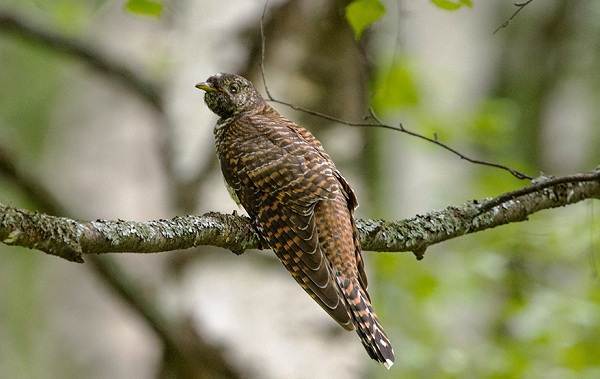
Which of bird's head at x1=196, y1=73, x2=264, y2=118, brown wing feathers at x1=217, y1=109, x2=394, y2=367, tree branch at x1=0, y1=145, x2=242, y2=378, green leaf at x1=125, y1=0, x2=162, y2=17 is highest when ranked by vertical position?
green leaf at x1=125, y1=0, x2=162, y2=17

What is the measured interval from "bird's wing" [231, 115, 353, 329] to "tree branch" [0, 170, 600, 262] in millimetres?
217

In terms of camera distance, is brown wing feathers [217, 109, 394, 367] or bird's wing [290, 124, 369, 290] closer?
brown wing feathers [217, 109, 394, 367]

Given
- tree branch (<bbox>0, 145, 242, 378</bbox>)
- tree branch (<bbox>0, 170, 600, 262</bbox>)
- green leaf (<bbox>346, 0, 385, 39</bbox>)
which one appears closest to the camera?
tree branch (<bbox>0, 170, 600, 262</bbox>)

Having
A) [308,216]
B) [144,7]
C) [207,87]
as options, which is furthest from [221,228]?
[207,87]

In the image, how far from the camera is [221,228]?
3752mm

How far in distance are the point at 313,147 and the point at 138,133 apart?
3.39 meters

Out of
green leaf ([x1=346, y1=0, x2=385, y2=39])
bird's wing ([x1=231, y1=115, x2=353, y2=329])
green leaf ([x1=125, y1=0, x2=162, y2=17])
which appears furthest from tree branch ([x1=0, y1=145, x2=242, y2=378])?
green leaf ([x1=346, y1=0, x2=385, y2=39])

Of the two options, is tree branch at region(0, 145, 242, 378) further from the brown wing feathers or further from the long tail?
the long tail

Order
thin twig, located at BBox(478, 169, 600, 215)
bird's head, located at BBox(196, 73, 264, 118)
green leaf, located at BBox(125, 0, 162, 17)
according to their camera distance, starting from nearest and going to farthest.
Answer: thin twig, located at BBox(478, 169, 600, 215)
green leaf, located at BBox(125, 0, 162, 17)
bird's head, located at BBox(196, 73, 264, 118)

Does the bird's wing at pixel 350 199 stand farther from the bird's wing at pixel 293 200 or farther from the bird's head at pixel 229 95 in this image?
the bird's head at pixel 229 95

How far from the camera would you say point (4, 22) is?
24.2 ft

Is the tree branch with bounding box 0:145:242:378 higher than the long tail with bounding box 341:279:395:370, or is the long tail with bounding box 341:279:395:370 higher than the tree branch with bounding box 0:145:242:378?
the long tail with bounding box 341:279:395:370

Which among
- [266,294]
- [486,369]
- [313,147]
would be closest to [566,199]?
[313,147]

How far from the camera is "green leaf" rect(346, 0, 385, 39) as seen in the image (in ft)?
12.6
